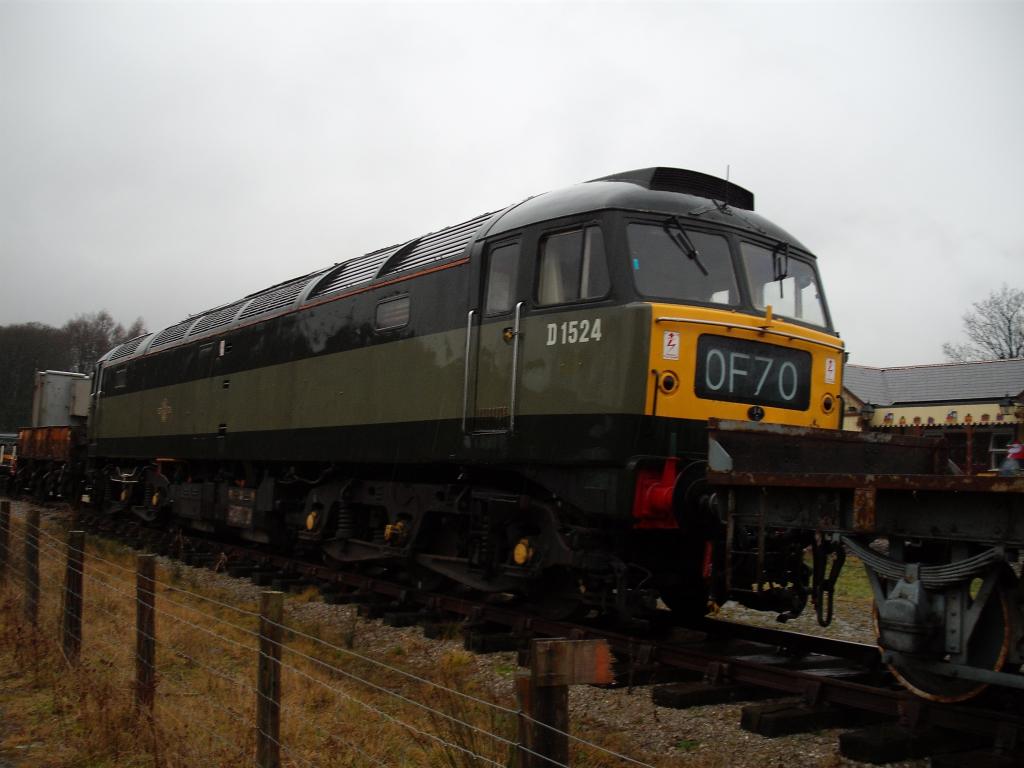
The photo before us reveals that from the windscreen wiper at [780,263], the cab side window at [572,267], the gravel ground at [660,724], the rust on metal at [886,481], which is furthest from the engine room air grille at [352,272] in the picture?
the rust on metal at [886,481]

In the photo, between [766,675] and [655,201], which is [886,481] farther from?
[655,201]

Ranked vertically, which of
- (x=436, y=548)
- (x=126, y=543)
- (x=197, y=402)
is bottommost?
(x=126, y=543)

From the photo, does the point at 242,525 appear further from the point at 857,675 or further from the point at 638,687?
the point at 857,675

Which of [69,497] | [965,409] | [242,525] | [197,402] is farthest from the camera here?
[965,409]

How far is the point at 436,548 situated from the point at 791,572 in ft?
13.3

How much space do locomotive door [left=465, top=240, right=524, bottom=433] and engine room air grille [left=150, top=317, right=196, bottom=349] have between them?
9946 mm

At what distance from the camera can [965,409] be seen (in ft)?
87.8

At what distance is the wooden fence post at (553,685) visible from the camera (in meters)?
3.34

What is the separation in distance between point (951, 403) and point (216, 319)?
23.1m

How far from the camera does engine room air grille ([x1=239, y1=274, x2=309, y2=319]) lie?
42.5ft

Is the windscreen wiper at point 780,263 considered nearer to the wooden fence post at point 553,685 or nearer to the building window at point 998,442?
the wooden fence post at point 553,685

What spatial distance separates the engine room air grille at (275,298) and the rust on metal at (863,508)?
9.15 m

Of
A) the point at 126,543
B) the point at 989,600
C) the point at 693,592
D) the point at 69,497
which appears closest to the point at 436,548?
the point at 693,592

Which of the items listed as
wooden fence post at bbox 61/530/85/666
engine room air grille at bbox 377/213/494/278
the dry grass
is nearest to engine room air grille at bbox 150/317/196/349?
engine room air grille at bbox 377/213/494/278
